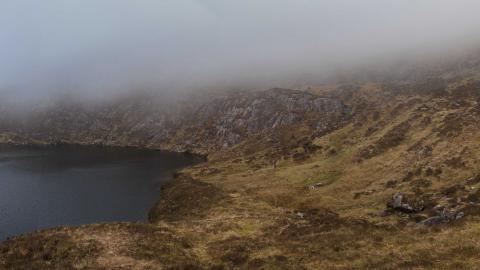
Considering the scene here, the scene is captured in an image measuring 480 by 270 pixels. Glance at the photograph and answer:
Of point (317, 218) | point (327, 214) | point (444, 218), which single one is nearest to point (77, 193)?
point (327, 214)

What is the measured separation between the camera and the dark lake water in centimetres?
10334

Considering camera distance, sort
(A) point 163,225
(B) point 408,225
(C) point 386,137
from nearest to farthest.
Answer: (B) point 408,225 < (A) point 163,225 < (C) point 386,137

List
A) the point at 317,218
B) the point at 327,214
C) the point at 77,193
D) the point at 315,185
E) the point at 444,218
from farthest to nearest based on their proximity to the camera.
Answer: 1. the point at 77,193
2. the point at 315,185
3. the point at 327,214
4. the point at 317,218
5. the point at 444,218

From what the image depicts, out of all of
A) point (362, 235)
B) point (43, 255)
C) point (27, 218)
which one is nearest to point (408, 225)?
point (362, 235)

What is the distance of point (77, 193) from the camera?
443ft

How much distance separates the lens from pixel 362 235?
48.8m

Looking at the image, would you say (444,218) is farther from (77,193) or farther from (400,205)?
(77,193)

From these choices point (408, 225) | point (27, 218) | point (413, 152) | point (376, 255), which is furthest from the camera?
point (27, 218)

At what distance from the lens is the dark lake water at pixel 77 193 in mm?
103338

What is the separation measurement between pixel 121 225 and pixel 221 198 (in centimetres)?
3974

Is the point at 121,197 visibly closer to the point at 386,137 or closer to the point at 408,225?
the point at 386,137

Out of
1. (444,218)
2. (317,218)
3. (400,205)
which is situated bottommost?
(317,218)

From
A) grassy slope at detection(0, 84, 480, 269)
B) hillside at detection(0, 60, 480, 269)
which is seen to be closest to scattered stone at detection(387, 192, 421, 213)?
hillside at detection(0, 60, 480, 269)

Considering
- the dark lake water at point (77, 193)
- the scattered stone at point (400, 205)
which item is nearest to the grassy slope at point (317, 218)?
the scattered stone at point (400, 205)
